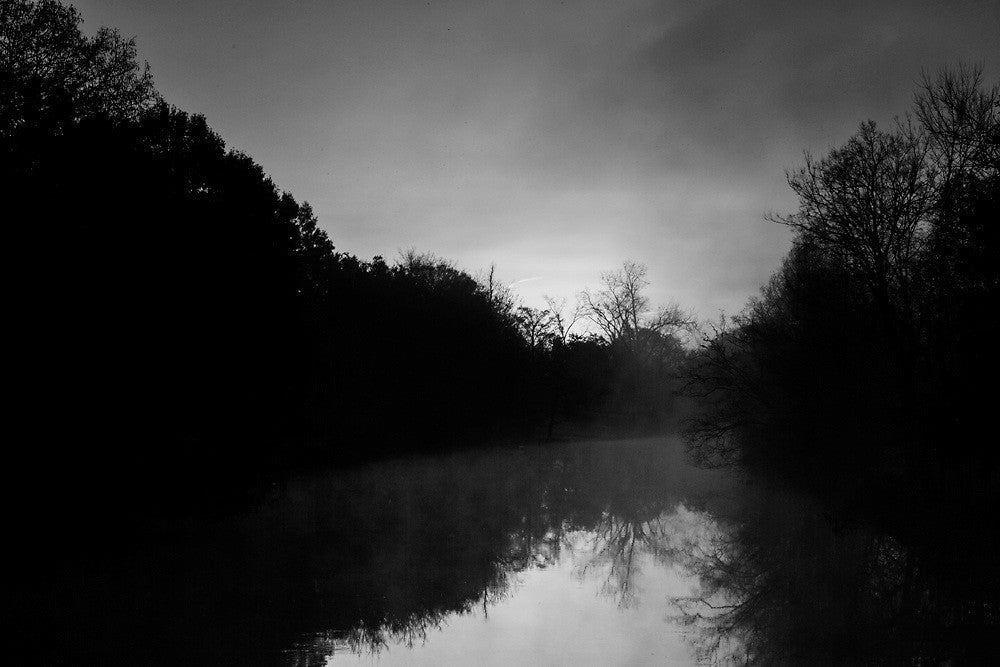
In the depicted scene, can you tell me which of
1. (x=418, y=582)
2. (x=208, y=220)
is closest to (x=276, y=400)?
(x=208, y=220)

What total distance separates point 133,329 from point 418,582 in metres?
8.23

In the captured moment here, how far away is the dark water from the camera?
861cm

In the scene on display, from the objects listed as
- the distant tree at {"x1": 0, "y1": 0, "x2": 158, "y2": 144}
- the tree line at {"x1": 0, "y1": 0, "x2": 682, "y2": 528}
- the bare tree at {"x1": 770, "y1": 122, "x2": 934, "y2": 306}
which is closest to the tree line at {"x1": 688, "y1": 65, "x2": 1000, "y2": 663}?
the bare tree at {"x1": 770, "y1": 122, "x2": 934, "y2": 306}

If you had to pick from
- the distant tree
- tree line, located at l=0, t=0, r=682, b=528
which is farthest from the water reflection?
the distant tree

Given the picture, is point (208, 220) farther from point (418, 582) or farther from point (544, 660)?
point (544, 660)

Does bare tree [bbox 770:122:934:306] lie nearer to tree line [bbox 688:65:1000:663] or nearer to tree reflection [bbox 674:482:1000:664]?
tree line [bbox 688:65:1000:663]

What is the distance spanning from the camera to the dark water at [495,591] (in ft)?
28.2

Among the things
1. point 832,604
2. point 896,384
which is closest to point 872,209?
point 896,384

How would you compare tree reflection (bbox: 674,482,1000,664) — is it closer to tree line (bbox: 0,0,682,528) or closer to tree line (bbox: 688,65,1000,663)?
tree line (bbox: 688,65,1000,663)

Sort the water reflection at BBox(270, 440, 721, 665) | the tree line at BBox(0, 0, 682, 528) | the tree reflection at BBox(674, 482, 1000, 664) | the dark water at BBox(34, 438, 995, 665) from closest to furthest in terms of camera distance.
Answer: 1. the tree reflection at BBox(674, 482, 1000, 664)
2. the dark water at BBox(34, 438, 995, 665)
3. the water reflection at BBox(270, 440, 721, 665)
4. the tree line at BBox(0, 0, 682, 528)

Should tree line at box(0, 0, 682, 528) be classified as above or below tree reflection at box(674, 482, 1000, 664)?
above

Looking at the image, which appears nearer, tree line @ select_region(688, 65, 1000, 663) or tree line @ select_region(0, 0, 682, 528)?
tree line @ select_region(688, 65, 1000, 663)

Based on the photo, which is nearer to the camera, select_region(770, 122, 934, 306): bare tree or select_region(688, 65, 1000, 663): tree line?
select_region(688, 65, 1000, 663): tree line

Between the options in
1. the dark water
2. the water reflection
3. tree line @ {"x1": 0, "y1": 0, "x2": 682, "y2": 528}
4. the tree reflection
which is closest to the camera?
the tree reflection
